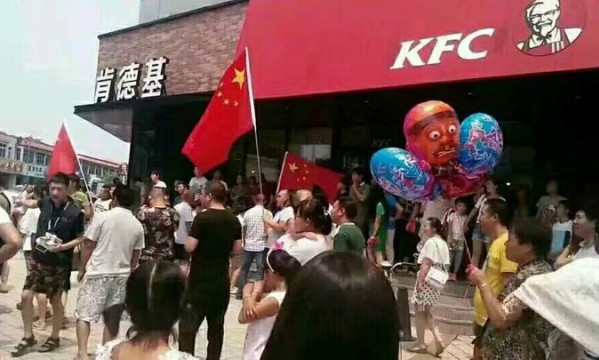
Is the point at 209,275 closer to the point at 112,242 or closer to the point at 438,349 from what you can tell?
the point at 112,242

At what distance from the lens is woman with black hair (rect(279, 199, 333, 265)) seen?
14.2 ft

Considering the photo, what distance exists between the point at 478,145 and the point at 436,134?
14.1 inches

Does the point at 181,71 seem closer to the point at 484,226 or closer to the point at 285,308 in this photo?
the point at 484,226

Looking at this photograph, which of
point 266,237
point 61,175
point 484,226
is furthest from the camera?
point 266,237

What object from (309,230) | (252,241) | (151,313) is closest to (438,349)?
(309,230)

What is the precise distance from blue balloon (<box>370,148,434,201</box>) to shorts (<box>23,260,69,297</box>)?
11.1 ft

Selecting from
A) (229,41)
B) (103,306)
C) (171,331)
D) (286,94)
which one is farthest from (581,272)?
(229,41)

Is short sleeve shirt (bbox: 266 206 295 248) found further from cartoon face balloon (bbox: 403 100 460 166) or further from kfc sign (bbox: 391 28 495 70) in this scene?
cartoon face balloon (bbox: 403 100 460 166)

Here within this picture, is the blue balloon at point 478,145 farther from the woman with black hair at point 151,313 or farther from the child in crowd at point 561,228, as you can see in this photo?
the woman with black hair at point 151,313

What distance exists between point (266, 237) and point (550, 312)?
6.74m

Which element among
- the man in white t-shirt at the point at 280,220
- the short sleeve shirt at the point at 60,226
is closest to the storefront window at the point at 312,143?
the man in white t-shirt at the point at 280,220

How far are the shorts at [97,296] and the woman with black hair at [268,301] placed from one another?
6.53 feet

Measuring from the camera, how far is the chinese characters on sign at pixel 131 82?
13.8m

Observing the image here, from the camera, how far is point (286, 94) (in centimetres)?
1002
